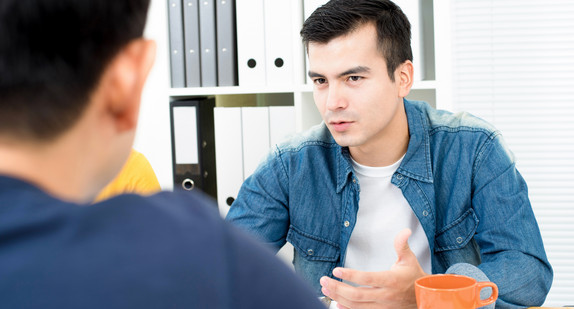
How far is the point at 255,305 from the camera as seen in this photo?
16.3 inches

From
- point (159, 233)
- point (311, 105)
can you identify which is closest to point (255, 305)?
point (159, 233)

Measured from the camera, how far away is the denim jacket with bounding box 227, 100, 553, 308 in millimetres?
1524

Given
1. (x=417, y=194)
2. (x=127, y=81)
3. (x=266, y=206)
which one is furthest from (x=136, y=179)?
(x=127, y=81)

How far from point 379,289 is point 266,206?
497mm

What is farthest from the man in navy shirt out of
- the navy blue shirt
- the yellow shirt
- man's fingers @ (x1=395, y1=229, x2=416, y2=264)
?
the yellow shirt

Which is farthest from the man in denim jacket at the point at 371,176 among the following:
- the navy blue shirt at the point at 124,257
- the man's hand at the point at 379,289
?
the navy blue shirt at the point at 124,257

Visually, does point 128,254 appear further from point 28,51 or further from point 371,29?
point 371,29

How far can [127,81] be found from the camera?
0.43 meters

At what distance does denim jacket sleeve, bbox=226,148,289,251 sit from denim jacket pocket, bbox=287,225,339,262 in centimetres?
4

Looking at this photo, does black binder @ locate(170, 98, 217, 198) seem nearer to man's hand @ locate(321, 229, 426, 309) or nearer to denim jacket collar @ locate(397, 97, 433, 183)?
denim jacket collar @ locate(397, 97, 433, 183)

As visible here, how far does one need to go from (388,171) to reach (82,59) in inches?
51.0

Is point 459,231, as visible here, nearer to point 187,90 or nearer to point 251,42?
point 251,42

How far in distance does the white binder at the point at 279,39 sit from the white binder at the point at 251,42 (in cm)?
2

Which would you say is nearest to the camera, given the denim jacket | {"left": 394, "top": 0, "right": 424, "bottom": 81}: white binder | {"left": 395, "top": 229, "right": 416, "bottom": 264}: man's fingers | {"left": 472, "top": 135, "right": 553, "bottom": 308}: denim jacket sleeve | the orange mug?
the orange mug
